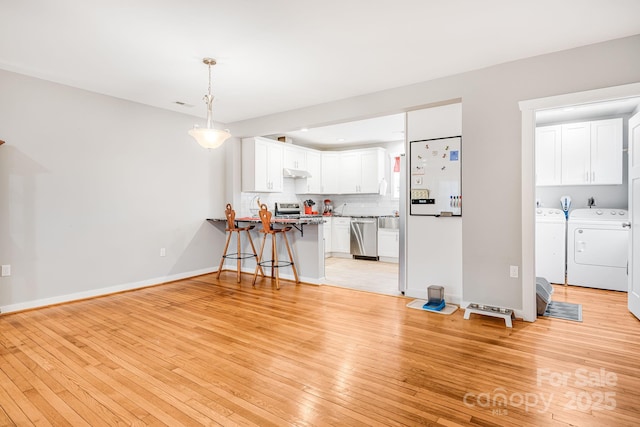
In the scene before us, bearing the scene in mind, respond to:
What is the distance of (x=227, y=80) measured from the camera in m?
3.83

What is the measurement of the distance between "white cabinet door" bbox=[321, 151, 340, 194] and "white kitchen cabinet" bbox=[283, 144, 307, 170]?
0.77 metres

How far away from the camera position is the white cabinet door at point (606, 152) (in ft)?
15.2

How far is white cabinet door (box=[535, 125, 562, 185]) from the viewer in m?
5.04

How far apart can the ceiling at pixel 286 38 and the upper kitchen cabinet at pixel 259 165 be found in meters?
1.80

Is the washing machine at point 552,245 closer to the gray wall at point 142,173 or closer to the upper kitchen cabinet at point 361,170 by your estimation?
the gray wall at point 142,173

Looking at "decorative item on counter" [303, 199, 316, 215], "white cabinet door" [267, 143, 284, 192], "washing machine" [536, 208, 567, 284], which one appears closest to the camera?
"washing machine" [536, 208, 567, 284]

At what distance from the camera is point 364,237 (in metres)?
6.95

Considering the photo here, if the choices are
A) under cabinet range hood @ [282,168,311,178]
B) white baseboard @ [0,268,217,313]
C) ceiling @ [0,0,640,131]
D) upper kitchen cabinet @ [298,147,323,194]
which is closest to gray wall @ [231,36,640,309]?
ceiling @ [0,0,640,131]

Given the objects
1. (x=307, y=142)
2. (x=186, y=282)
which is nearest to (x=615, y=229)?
(x=307, y=142)

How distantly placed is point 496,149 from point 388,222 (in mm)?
3445

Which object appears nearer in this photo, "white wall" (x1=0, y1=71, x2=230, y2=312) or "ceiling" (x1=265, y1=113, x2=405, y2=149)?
"white wall" (x1=0, y1=71, x2=230, y2=312)

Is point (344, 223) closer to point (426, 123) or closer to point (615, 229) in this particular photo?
point (426, 123)

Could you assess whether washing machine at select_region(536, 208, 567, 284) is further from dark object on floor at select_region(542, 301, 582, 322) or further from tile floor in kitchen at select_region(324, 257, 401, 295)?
tile floor in kitchen at select_region(324, 257, 401, 295)

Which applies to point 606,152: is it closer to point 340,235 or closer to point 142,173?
point 340,235
